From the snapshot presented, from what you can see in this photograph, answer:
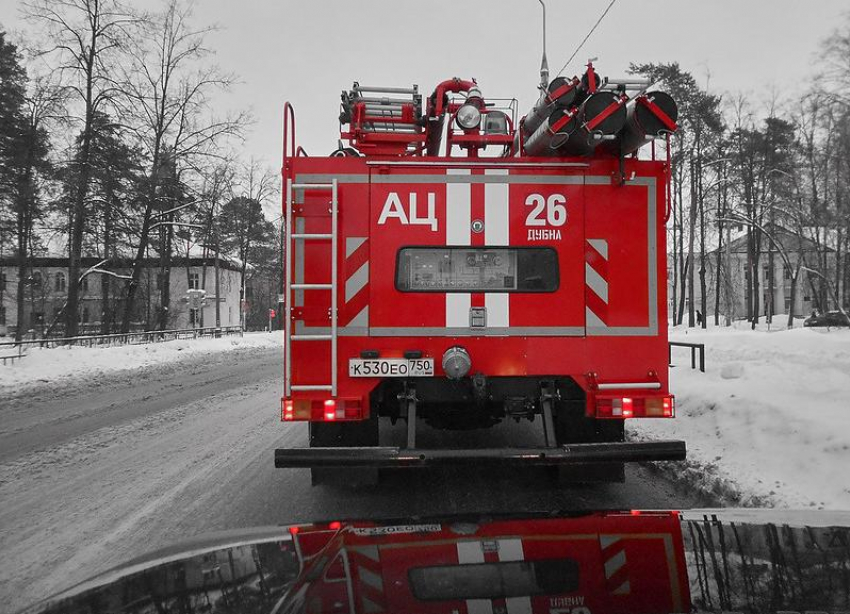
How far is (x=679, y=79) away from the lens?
28234 mm

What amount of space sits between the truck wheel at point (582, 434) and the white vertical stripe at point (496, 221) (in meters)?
0.86

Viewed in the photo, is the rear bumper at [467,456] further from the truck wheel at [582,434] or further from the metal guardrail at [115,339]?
the metal guardrail at [115,339]

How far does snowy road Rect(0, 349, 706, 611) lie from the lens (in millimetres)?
3609

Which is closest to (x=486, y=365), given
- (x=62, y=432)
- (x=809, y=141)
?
(x=62, y=432)

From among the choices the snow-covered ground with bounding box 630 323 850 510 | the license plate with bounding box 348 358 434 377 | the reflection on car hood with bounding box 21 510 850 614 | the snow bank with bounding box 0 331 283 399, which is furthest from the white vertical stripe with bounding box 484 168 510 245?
the snow bank with bounding box 0 331 283 399

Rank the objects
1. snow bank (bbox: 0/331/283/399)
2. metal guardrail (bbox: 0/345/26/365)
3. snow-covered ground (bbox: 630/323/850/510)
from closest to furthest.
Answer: snow-covered ground (bbox: 630/323/850/510), snow bank (bbox: 0/331/283/399), metal guardrail (bbox: 0/345/26/365)

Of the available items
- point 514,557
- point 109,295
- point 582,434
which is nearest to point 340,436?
point 582,434

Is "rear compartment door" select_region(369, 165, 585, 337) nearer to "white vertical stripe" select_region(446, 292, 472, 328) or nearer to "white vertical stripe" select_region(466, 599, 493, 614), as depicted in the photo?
"white vertical stripe" select_region(446, 292, 472, 328)

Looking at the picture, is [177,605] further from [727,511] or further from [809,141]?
[809,141]

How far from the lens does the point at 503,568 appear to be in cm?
210

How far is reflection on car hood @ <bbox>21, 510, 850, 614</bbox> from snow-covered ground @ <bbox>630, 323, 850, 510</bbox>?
82.3 inches

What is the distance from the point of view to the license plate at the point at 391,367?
3938mm

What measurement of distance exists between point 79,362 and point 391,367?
1508 centimetres

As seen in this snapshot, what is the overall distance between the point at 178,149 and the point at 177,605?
27744mm
